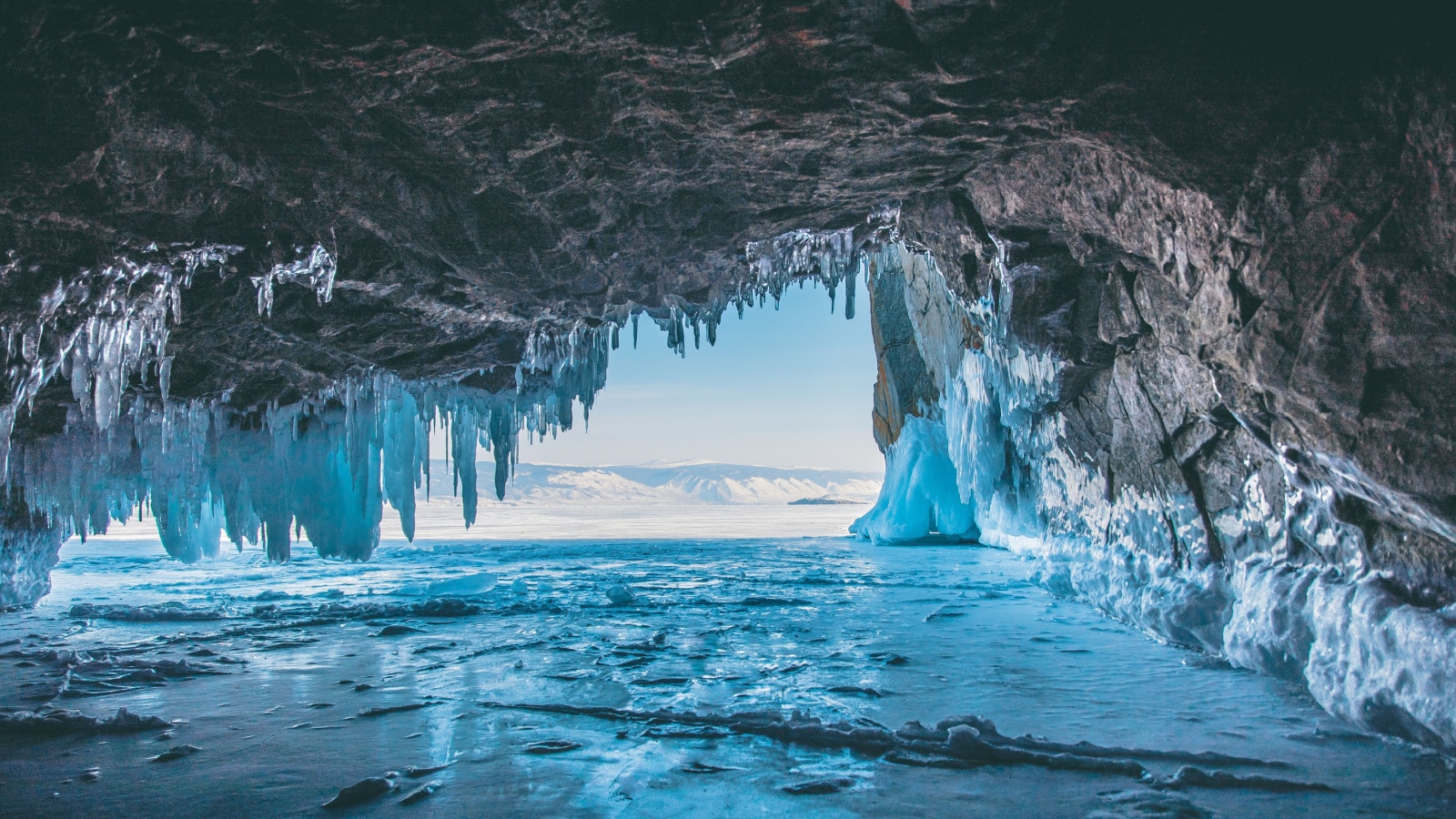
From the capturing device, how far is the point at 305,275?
5.91 metres

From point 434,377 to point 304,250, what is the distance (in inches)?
161

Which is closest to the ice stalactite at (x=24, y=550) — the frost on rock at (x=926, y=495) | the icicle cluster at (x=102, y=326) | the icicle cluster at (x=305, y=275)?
the icicle cluster at (x=102, y=326)

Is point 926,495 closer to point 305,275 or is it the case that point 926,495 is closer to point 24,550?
point 305,275

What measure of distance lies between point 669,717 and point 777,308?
17.2ft

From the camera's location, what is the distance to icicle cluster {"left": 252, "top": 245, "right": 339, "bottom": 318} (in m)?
5.63

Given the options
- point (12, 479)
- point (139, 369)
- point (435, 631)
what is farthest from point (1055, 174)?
point (12, 479)

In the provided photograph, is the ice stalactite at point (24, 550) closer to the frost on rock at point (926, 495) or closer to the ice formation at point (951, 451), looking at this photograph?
the ice formation at point (951, 451)

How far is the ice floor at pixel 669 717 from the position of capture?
10.3ft

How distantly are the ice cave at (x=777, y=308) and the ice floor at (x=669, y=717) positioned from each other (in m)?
0.04

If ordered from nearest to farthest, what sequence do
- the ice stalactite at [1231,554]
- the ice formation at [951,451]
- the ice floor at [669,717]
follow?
the ice floor at [669,717] < the ice stalactite at [1231,554] < the ice formation at [951,451]

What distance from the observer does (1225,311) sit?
404cm

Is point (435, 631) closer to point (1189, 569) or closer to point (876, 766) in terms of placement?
point (876, 766)

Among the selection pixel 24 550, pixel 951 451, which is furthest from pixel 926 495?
pixel 24 550

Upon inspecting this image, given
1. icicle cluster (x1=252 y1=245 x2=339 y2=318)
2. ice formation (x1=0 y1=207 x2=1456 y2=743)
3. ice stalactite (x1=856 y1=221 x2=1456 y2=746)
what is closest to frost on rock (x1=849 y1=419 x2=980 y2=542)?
ice formation (x1=0 y1=207 x2=1456 y2=743)
